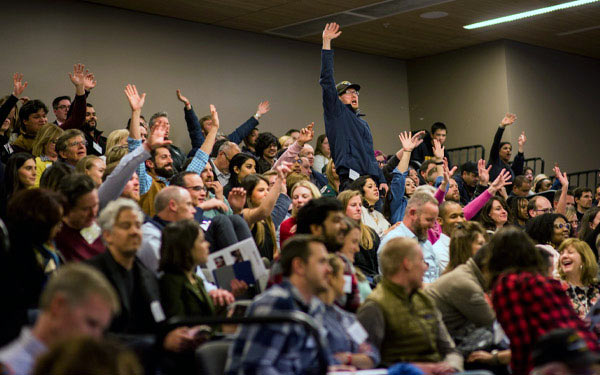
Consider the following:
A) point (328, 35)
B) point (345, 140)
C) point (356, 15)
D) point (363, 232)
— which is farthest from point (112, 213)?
point (356, 15)

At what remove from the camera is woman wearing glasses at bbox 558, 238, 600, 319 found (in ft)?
14.3

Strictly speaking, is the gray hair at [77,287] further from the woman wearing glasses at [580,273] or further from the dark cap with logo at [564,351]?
the woman wearing glasses at [580,273]

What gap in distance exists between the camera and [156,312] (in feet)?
9.32

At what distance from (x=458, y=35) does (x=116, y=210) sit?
315 inches

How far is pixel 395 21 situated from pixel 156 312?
275 inches

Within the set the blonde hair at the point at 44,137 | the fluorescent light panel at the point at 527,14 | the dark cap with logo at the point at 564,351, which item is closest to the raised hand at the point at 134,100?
the blonde hair at the point at 44,137

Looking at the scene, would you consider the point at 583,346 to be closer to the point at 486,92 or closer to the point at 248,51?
the point at 248,51

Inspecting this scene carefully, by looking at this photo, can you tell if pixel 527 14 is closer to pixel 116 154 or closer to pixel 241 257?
pixel 116 154

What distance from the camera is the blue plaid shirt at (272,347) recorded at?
2342mm

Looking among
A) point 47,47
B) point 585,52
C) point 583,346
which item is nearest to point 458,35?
point 585,52

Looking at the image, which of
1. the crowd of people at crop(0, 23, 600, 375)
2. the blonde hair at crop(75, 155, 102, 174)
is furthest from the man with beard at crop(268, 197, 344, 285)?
the blonde hair at crop(75, 155, 102, 174)

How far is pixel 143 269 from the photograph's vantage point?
9.73 feet

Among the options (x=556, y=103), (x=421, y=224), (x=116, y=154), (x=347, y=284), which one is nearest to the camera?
(x=347, y=284)

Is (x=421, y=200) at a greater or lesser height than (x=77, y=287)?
lesser
